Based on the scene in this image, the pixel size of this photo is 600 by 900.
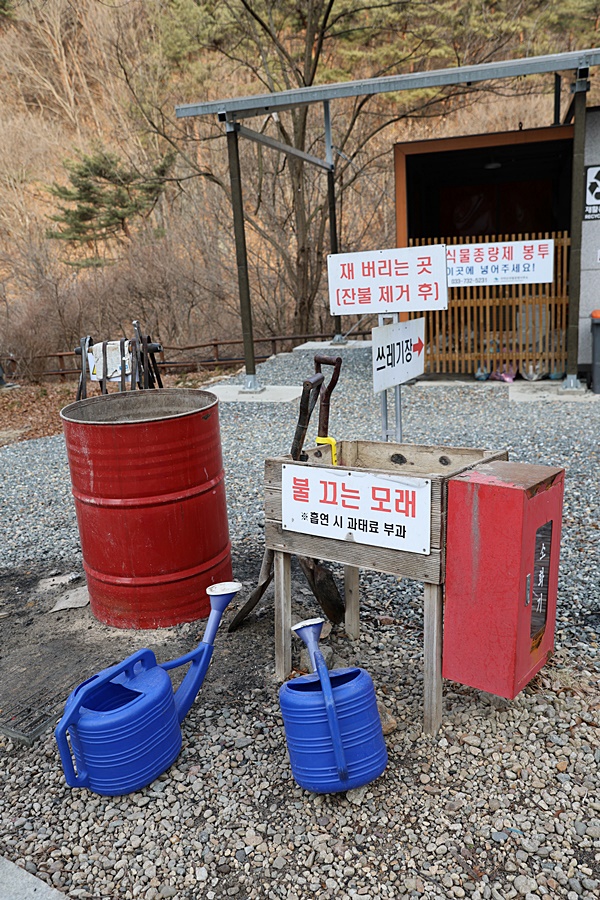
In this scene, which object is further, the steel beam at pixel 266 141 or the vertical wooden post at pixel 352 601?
the steel beam at pixel 266 141

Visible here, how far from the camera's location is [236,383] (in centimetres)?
1134

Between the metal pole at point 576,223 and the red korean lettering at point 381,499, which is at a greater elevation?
the metal pole at point 576,223

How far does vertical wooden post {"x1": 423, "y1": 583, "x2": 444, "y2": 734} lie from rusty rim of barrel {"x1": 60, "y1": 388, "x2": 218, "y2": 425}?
185cm

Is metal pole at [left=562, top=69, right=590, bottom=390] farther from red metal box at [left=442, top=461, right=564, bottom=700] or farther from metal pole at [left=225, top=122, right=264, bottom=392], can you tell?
red metal box at [left=442, top=461, right=564, bottom=700]

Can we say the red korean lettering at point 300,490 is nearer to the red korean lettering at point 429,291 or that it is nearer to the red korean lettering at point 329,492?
the red korean lettering at point 329,492

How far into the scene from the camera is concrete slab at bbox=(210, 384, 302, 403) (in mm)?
9859

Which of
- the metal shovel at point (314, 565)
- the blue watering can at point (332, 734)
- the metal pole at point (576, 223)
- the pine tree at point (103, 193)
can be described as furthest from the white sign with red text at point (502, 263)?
the pine tree at point (103, 193)

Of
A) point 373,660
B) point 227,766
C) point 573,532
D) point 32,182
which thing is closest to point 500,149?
point 573,532

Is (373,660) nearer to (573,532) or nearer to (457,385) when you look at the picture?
(573,532)

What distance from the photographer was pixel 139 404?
4.20 m

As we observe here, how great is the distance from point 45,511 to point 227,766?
3.88 metres

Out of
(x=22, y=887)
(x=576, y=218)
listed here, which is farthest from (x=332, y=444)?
(x=576, y=218)

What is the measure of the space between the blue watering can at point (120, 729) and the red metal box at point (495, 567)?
1.07 meters

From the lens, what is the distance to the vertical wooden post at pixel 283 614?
10.1 ft
